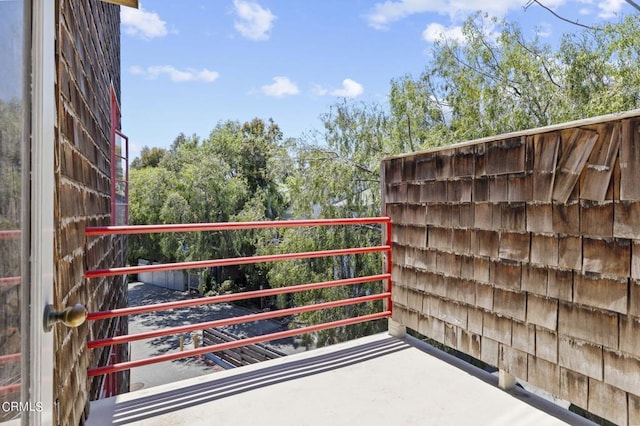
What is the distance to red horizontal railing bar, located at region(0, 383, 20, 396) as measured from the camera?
0.65m

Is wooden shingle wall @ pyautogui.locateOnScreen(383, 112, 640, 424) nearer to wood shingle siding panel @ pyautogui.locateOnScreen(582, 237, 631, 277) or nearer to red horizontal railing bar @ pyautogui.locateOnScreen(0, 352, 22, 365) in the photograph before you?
wood shingle siding panel @ pyautogui.locateOnScreen(582, 237, 631, 277)

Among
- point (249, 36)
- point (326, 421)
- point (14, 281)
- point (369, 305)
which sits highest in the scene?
point (249, 36)

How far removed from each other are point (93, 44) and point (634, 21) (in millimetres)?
9210

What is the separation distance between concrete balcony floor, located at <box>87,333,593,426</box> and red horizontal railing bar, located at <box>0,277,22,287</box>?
1.45 meters

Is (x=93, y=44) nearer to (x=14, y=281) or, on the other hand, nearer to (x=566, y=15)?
(x=14, y=281)

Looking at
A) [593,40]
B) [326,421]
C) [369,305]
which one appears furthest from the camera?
[369,305]

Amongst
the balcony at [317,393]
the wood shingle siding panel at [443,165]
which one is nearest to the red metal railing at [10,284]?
the balcony at [317,393]

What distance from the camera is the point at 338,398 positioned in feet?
6.95

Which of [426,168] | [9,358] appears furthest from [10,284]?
[426,168]

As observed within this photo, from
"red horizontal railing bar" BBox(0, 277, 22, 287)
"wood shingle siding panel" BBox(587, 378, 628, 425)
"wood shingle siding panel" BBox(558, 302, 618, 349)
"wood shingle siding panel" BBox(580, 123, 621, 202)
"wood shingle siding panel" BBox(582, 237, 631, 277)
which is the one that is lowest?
"wood shingle siding panel" BBox(587, 378, 628, 425)

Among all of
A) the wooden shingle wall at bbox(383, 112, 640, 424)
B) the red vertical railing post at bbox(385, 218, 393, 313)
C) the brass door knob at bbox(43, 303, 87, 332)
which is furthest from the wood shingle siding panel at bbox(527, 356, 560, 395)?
the brass door knob at bbox(43, 303, 87, 332)

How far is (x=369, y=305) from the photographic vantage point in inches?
373

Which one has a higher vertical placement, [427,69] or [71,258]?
[427,69]

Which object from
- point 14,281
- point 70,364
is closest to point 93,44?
point 70,364
